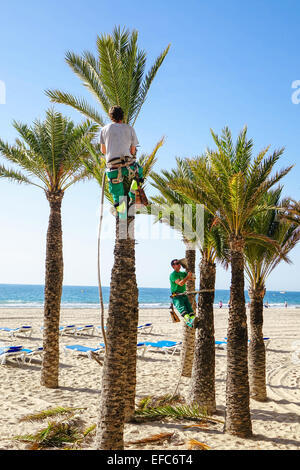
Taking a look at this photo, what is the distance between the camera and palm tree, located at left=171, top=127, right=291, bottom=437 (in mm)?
7945

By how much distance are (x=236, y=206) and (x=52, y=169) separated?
21.6 feet

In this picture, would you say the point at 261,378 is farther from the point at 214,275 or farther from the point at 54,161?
the point at 54,161

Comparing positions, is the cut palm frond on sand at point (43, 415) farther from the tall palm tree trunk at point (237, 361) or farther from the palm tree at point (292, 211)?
the palm tree at point (292, 211)

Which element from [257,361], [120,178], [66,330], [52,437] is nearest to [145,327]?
[66,330]

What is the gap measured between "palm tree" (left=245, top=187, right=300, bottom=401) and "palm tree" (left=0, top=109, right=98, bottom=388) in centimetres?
591

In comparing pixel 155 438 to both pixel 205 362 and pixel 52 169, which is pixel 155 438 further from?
pixel 52 169

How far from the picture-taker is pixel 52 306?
1161 centimetres

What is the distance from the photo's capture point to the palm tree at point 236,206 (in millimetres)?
7945

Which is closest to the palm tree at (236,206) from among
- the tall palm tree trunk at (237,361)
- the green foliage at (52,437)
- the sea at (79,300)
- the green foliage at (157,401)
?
the tall palm tree trunk at (237,361)

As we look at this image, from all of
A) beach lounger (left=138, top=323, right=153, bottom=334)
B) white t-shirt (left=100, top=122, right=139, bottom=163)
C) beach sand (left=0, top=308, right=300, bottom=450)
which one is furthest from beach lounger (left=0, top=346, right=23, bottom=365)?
white t-shirt (left=100, top=122, right=139, bottom=163)

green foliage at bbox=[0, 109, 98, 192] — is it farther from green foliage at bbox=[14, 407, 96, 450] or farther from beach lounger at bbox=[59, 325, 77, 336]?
beach lounger at bbox=[59, 325, 77, 336]
